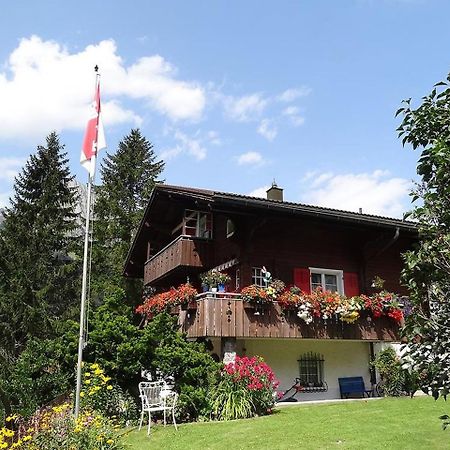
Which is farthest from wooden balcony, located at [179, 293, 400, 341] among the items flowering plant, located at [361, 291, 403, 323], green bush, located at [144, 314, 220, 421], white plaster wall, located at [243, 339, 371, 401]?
white plaster wall, located at [243, 339, 371, 401]

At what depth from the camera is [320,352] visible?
16156 millimetres

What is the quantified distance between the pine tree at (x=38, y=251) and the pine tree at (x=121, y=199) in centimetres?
178

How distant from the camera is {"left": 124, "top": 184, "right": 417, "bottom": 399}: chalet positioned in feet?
44.9

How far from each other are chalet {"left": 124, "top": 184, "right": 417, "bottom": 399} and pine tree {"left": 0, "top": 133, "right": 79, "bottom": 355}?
11336 mm

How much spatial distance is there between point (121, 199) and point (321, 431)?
85.5 ft

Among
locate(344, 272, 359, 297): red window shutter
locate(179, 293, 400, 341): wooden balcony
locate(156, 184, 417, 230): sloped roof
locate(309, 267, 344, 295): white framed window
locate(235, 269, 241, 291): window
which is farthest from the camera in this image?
locate(344, 272, 359, 297): red window shutter

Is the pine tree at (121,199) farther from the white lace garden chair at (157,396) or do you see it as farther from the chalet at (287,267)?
the white lace garden chair at (157,396)

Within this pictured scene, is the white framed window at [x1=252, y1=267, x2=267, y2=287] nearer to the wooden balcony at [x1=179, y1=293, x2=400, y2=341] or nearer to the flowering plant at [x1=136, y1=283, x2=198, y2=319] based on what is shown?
the wooden balcony at [x1=179, y1=293, x2=400, y2=341]

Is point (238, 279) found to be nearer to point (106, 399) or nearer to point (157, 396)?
point (157, 396)

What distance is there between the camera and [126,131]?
121 ft

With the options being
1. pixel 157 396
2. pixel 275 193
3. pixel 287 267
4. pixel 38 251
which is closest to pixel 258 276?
pixel 287 267

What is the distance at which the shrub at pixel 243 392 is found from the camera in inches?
442

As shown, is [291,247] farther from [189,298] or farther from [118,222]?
[118,222]

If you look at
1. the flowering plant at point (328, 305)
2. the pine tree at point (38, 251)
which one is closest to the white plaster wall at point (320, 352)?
the flowering plant at point (328, 305)
